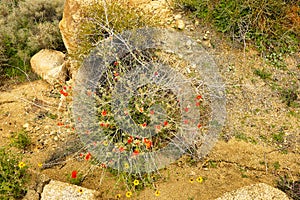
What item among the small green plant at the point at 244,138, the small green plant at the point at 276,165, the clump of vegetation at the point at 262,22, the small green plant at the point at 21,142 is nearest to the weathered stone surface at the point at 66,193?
the small green plant at the point at 21,142

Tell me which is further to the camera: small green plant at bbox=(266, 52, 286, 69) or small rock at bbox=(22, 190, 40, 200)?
small green plant at bbox=(266, 52, 286, 69)

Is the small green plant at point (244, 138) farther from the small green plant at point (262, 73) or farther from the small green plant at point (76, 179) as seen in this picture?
the small green plant at point (76, 179)

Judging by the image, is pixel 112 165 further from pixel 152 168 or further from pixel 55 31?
pixel 55 31

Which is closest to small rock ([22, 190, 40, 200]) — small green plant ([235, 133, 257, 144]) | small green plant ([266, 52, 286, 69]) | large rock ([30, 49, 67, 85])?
small green plant ([235, 133, 257, 144])

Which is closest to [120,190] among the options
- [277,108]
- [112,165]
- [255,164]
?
[112,165]

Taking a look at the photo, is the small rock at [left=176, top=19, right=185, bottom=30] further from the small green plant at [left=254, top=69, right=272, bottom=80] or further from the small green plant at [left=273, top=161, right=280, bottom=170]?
the small green plant at [left=273, top=161, right=280, bottom=170]

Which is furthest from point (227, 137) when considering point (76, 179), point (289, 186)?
point (76, 179)
